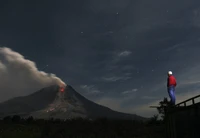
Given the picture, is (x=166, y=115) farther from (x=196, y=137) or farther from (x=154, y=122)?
(x=154, y=122)

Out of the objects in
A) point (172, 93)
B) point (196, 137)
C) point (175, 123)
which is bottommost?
point (196, 137)

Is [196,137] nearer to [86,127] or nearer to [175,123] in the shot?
[175,123]

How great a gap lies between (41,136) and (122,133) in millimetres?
11597

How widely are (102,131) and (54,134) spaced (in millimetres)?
6840

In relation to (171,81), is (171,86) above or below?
below

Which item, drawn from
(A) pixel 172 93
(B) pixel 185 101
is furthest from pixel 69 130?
(B) pixel 185 101

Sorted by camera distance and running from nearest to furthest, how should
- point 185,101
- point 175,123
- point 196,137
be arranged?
point 196,137
point 185,101
point 175,123

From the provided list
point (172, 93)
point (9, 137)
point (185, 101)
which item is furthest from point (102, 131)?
point (185, 101)

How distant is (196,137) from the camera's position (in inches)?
322

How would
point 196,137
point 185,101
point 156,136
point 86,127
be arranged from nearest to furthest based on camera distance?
point 196,137, point 185,101, point 156,136, point 86,127

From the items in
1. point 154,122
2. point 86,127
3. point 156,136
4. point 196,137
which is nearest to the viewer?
point 196,137

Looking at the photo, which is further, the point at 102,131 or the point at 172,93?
the point at 102,131

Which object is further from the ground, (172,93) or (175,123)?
(172,93)

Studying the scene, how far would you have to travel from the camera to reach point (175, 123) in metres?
10.6
